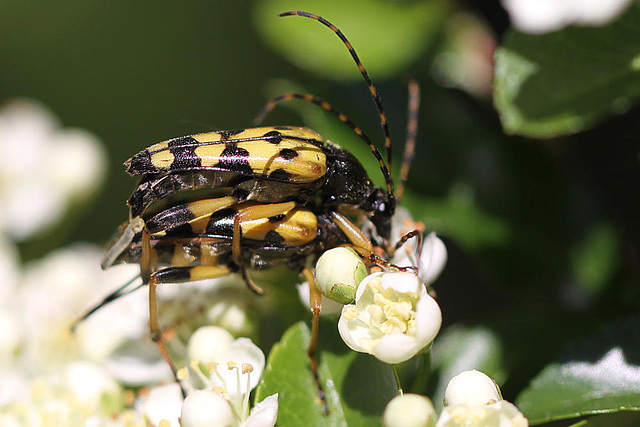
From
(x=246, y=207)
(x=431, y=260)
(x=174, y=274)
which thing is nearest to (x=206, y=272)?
(x=174, y=274)

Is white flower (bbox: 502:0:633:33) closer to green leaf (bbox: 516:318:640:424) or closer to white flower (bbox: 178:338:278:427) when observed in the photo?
green leaf (bbox: 516:318:640:424)

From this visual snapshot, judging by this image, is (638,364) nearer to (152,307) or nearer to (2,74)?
(152,307)

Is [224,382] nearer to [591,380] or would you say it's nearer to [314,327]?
[314,327]

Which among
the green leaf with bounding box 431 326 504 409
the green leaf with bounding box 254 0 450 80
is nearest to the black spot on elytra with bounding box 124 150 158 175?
the green leaf with bounding box 431 326 504 409

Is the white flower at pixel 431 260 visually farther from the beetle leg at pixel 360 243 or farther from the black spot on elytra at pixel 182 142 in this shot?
the black spot on elytra at pixel 182 142

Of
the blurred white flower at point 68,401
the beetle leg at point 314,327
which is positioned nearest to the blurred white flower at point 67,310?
the blurred white flower at point 68,401

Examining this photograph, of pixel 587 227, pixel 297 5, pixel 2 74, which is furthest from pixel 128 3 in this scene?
pixel 587 227
